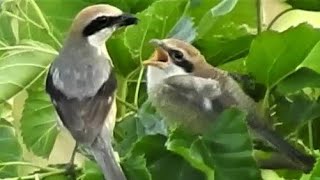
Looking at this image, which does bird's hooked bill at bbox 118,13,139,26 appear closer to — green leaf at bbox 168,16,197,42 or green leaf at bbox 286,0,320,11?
green leaf at bbox 168,16,197,42

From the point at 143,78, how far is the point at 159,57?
5 centimetres

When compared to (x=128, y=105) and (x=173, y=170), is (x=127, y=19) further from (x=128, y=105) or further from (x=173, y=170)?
(x=173, y=170)

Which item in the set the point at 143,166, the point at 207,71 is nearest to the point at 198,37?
the point at 207,71

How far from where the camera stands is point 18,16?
3.14ft

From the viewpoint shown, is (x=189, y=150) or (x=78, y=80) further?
(x=78, y=80)

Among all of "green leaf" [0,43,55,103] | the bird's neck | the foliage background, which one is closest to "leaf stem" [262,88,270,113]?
the foliage background

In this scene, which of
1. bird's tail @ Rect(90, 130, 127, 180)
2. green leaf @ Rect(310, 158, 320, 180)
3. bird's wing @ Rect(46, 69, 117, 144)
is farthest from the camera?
bird's wing @ Rect(46, 69, 117, 144)

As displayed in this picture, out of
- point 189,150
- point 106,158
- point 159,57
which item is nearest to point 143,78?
point 159,57

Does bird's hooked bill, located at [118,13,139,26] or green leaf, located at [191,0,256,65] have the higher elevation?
bird's hooked bill, located at [118,13,139,26]

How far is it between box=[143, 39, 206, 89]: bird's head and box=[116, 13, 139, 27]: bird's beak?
0.03m

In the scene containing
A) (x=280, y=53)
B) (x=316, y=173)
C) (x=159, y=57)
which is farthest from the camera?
(x=159, y=57)

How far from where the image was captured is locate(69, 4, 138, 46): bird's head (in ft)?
2.84

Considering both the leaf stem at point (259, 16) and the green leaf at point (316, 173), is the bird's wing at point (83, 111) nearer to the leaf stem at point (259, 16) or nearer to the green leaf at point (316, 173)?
the leaf stem at point (259, 16)

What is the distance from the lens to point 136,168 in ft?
2.39
